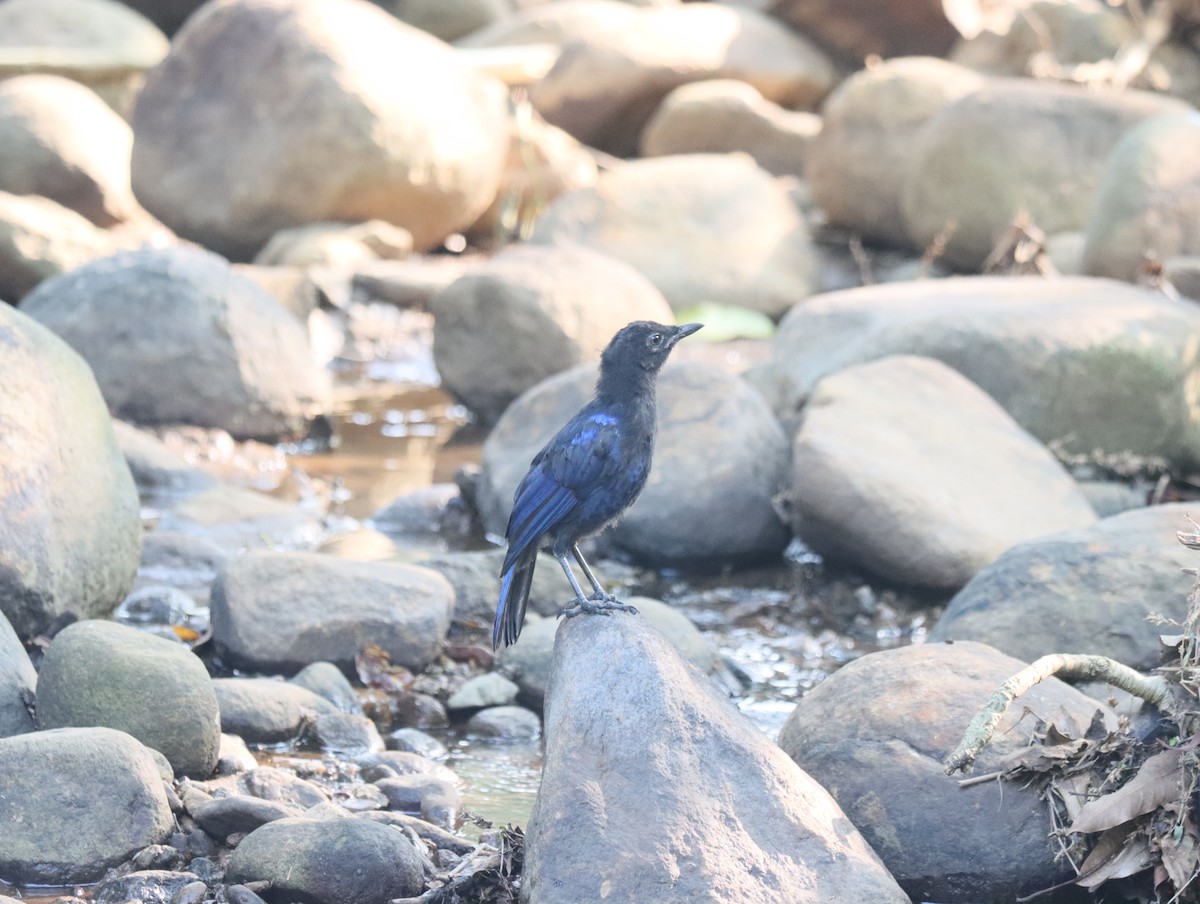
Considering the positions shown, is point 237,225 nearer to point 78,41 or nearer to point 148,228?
point 148,228

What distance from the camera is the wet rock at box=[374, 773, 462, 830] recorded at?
5.11m

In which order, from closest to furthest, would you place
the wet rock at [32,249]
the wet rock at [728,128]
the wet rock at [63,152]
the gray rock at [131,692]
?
the gray rock at [131,692], the wet rock at [32,249], the wet rock at [63,152], the wet rock at [728,128]

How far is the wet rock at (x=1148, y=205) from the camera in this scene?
398 inches

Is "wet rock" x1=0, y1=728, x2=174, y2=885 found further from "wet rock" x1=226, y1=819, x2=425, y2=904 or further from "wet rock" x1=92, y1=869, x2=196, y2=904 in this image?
"wet rock" x1=226, y1=819, x2=425, y2=904

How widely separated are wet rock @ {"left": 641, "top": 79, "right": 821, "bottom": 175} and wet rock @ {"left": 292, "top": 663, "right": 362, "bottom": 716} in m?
11.4

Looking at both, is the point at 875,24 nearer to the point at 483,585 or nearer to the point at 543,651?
the point at 483,585

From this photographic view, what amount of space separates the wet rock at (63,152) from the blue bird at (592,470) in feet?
37.9

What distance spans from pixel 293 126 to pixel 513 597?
32.8 feet

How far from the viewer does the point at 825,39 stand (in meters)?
18.5

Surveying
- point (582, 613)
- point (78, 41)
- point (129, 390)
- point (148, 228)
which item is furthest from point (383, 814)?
point (78, 41)

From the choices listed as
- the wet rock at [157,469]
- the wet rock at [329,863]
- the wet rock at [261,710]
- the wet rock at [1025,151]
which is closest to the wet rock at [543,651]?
the wet rock at [261,710]

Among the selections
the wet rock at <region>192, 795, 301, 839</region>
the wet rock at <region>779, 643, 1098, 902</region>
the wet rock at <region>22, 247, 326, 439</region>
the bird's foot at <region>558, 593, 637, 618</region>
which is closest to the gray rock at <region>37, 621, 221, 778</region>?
the wet rock at <region>192, 795, 301, 839</region>

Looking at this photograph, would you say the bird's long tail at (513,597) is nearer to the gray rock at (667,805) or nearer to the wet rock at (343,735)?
the gray rock at (667,805)

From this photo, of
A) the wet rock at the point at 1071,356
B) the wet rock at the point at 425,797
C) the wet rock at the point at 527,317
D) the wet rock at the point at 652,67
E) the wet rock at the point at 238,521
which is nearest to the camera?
the wet rock at the point at 425,797
